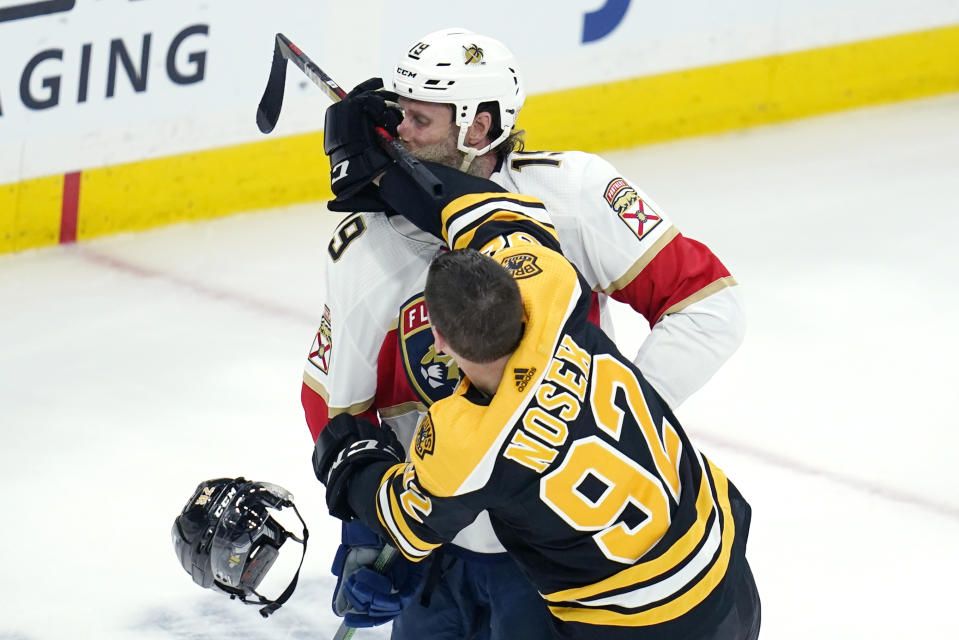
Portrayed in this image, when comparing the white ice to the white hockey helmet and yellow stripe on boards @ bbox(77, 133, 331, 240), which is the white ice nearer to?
yellow stripe on boards @ bbox(77, 133, 331, 240)

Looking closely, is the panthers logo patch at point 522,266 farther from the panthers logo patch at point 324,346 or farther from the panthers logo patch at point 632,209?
the panthers logo patch at point 324,346

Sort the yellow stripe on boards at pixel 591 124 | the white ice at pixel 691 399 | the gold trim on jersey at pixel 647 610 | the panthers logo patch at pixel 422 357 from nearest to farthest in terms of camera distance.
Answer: the gold trim on jersey at pixel 647 610
the panthers logo patch at pixel 422 357
the white ice at pixel 691 399
the yellow stripe on boards at pixel 591 124

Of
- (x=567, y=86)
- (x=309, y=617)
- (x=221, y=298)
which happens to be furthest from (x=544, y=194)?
(x=567, y=86)

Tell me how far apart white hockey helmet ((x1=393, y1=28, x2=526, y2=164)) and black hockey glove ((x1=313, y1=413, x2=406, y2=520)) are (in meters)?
0.45

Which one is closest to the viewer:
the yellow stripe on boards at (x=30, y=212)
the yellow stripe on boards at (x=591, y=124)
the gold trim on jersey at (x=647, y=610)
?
the gold trim on jersey at (x=647, y=610)

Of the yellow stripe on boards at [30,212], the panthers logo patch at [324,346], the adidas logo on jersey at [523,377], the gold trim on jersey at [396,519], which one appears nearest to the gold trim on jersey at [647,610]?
the gold trim on jersey at [396,519]

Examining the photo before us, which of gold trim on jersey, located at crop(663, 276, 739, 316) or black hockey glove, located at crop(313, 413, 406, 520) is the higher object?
gold trim on jersey, located at crop(663, 276, 739, 316)

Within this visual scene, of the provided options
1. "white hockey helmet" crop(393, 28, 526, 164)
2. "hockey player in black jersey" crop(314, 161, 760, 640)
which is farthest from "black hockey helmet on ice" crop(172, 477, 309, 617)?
"white hockey helmet" crop(393, 28, 526, 164)

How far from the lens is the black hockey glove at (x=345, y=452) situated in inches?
80.8

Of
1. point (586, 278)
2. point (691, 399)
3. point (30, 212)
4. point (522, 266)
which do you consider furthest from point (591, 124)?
point (522, 266)

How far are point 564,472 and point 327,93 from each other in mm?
846

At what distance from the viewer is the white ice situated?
318cm

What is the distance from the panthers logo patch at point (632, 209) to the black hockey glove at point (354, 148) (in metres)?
0.34

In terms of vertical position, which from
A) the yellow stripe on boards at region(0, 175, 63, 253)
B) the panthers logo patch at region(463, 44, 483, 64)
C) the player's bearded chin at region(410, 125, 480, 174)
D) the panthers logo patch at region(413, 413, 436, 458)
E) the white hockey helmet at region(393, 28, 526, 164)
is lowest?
the yellow stripe on boards at region(0, 175, 63, 253)
